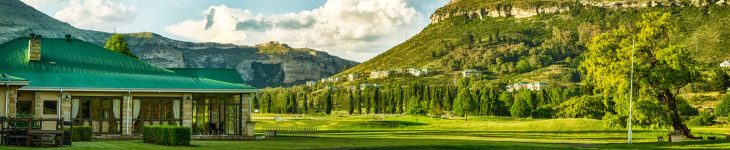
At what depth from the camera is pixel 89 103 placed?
1341 inches

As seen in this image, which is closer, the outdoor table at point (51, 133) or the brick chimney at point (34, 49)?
the outdoor table at point (51, 133)

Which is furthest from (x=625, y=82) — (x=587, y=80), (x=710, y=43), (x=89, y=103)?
(x=710, y=43)

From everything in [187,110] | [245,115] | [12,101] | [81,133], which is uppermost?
[12,101]

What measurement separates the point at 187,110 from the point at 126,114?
8.88 feet

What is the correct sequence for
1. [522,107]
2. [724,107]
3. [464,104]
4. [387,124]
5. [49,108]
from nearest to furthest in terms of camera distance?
[49,108] < [387,124] < [724,107] < [464,104] < [522,107]

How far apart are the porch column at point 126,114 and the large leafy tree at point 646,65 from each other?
22670mm

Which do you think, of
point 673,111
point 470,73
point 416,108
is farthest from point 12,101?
point 470,73

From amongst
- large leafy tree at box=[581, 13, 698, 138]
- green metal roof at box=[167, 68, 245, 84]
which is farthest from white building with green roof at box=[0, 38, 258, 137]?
large leafy tree at box=[581, 13, 698, 138]

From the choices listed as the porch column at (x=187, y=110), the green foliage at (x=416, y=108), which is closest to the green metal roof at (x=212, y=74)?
the porch column at (x=187, y=110)

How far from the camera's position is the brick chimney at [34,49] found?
116 feet

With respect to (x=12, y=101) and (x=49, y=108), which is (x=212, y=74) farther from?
(x=12, y=101)

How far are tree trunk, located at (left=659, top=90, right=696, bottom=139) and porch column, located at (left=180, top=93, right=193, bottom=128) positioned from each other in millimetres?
23271

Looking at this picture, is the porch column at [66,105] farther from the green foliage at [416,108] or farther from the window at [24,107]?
the green foliage at [416,108]

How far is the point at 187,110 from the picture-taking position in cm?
3538
